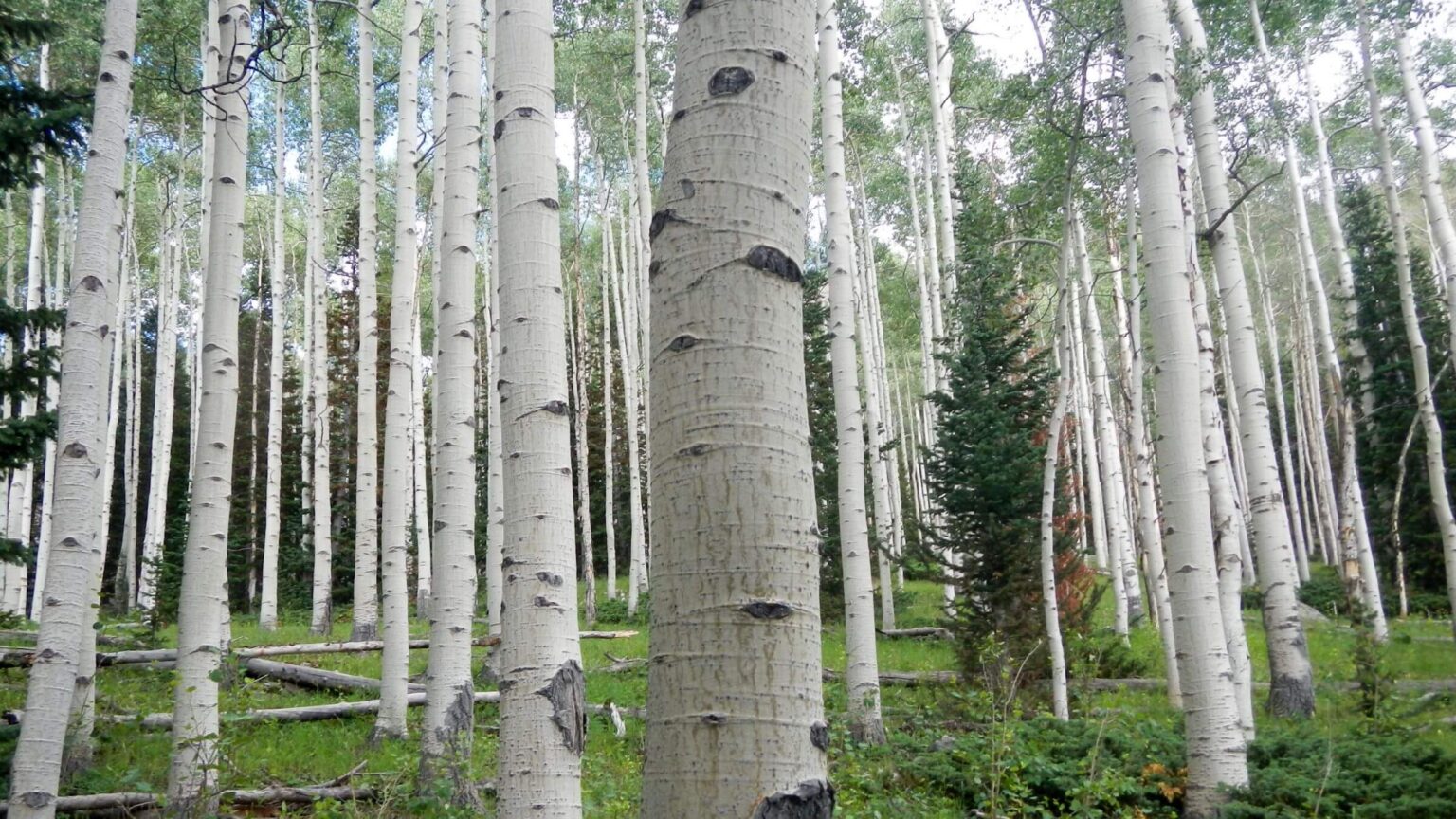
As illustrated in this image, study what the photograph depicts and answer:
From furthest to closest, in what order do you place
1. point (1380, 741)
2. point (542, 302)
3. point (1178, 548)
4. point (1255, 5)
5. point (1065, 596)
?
point (1255, 5) < point (1065, 596) < point (1380, 741) < point (1178, 548) < point (542, 302)

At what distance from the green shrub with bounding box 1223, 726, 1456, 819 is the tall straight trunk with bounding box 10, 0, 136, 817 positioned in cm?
614

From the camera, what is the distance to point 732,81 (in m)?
1.45

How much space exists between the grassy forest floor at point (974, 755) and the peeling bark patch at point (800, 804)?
3.21 metres

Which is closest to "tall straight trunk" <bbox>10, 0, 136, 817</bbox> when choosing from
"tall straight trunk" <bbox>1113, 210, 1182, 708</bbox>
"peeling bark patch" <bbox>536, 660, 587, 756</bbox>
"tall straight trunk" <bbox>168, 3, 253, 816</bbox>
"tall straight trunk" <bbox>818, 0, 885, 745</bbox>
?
"tall straight trunk" <bbox>168, 3, 253, 816</bbox>

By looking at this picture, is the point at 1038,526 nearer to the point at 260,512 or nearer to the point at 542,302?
the point at 542,302

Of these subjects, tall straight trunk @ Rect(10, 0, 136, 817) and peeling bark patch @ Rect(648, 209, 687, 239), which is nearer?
peeling bark patch @ Rect(648, 209, 687, 239)

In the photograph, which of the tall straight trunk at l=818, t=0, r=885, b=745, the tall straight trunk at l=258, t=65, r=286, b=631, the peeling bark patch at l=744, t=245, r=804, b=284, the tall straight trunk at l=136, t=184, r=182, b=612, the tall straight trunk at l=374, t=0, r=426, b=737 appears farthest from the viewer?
the tall straight trunk at l=136, t=184, r=182, b=612

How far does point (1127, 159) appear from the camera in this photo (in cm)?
1123

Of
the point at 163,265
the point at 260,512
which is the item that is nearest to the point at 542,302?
the point at 163,265

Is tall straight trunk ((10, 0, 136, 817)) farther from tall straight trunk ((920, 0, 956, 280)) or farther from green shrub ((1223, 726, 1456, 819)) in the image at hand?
tall straight trunk ((920, 0, 956, 280))

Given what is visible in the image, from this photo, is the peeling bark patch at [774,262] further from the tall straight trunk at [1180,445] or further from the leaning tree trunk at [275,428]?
the leaning tree trunk at [275,428]

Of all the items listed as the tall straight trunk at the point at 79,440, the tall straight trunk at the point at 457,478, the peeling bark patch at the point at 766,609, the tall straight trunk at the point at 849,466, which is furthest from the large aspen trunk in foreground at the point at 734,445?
the tall straight trunk at the point at 849,466

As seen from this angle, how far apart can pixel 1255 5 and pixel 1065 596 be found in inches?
412

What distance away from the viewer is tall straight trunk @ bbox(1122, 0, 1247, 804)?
519 cm
